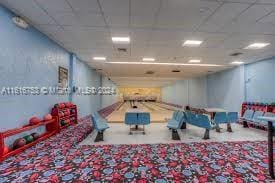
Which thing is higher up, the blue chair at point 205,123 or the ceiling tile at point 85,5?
the ceiling tile at point 85,5

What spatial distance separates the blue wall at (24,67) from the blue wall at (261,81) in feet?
28.2

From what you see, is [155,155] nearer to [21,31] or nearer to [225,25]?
[225,25]

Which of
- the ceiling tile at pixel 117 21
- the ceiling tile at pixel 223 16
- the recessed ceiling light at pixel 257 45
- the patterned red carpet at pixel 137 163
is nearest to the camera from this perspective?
the patterned red carpet at pixel 137 163

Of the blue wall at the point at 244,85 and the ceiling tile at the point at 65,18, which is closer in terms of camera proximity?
the ceiling tile at the point at 65,18

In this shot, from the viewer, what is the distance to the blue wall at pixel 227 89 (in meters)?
8.63

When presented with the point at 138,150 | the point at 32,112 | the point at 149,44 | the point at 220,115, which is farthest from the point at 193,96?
the point at 32,112

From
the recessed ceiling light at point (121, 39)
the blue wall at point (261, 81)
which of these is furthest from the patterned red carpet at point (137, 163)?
the blue wall at point (261, 81)

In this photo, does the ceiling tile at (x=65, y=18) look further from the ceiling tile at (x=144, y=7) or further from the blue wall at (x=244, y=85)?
the blue wall at (x=244, y=85)

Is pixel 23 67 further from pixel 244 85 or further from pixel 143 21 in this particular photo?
pixel 244 85

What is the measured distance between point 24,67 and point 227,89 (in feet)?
33.4

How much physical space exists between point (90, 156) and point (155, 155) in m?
1.38

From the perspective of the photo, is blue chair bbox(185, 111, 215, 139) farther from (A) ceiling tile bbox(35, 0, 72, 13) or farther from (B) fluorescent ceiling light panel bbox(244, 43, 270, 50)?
(A) ceiling tile bbox(35, 0, 72, 13)

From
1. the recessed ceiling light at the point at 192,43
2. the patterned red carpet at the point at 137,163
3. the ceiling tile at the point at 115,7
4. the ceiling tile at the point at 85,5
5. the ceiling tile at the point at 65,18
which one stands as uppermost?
the ceiling tile at the point at 65,18

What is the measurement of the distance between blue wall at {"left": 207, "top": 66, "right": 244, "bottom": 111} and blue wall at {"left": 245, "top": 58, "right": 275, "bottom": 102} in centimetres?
37
